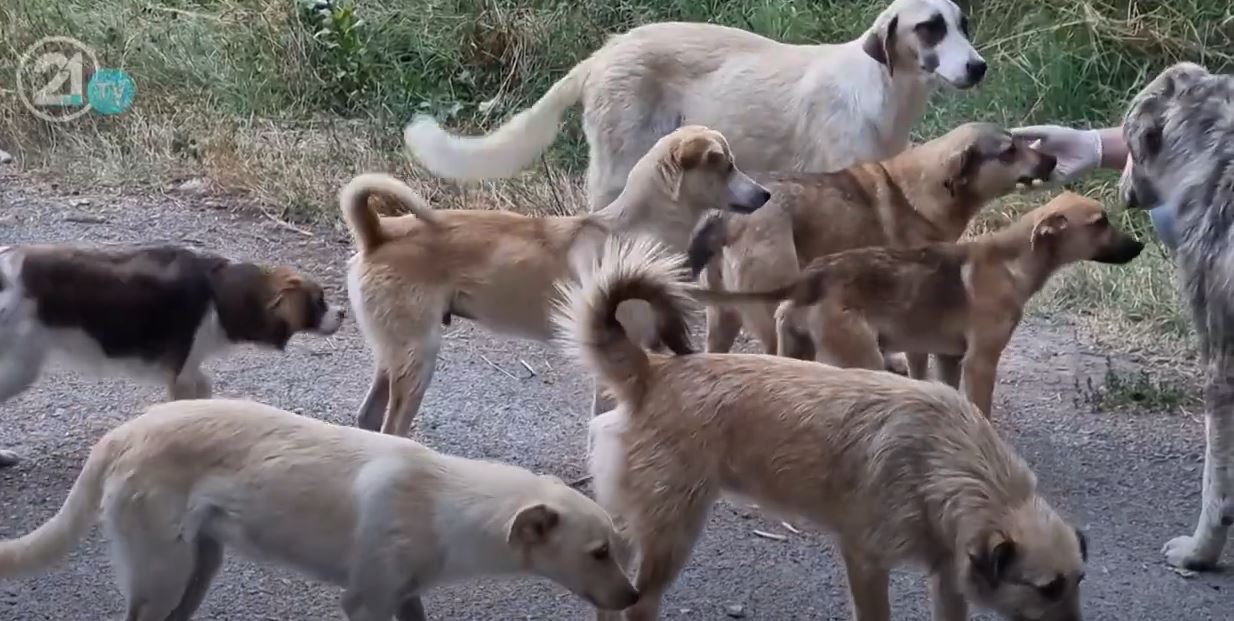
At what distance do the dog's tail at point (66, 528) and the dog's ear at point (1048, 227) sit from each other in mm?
3200

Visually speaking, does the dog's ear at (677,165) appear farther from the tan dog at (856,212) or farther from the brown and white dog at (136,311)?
the brown and white dog at (136,311)

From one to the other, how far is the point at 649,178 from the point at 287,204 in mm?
3073

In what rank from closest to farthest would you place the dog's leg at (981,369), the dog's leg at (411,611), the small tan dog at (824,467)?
the small tan dog at (824,467) < the dog's leg at (411,611) < the dog's leg at (981,369)

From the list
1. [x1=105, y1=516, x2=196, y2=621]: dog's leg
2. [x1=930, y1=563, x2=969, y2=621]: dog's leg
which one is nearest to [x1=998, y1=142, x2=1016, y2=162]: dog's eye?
[x1=930, y1=563, x2=969, y2=621]: dog's leg

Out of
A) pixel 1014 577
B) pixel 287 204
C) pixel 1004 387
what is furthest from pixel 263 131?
pixel 1014 577

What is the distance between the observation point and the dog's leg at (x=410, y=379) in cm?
508

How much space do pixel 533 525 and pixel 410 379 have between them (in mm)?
1566

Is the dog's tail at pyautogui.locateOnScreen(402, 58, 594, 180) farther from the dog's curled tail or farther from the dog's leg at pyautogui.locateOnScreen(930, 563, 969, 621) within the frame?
the dog's leg at pyautogui.locateOnScreen(930, 563, 969, 621)

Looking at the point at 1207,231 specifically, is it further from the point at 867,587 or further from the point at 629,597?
the point at 629,597

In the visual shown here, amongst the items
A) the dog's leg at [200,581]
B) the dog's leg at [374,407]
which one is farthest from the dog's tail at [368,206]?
the dog's leg at [200,581]

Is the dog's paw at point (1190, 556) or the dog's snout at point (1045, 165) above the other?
the dog's snout at point (1045, 165)

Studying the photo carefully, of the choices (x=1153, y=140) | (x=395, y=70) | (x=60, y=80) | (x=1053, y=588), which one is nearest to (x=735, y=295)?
(x=1053, y=588)

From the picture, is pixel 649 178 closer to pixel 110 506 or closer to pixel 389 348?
pixel 389 348

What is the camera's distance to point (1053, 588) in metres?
3.63
